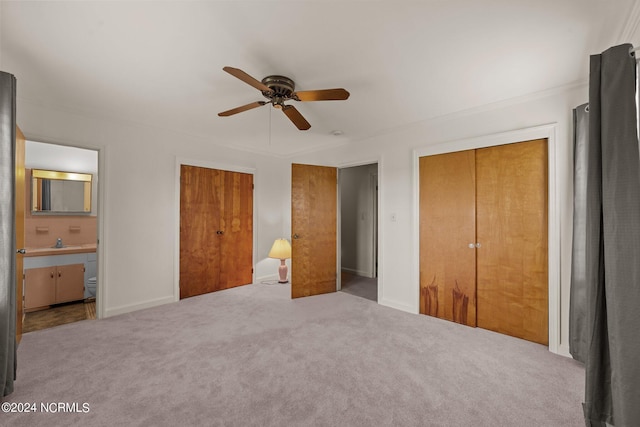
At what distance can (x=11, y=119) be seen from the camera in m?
1.82

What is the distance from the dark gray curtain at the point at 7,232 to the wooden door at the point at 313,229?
2.70m

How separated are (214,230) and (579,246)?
4.25 m

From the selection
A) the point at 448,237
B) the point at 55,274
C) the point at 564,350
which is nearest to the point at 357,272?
the point at 448,237

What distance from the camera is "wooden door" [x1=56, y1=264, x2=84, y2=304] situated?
3696mm

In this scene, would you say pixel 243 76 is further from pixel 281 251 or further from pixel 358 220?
pixel 358 220

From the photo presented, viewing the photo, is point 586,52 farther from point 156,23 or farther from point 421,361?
point 156,23

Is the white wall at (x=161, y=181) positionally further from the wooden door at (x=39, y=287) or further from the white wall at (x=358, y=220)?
the white wall at (x=358, y=220)

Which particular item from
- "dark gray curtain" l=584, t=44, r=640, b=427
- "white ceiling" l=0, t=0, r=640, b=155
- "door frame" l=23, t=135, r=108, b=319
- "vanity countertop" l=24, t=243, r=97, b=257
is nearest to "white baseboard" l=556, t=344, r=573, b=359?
"dark gray curtain" l=584, t=44, r=640, b=427

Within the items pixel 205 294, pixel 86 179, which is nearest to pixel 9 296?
pixel 205 294

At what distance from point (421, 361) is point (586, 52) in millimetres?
2611

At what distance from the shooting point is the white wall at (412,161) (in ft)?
7.97

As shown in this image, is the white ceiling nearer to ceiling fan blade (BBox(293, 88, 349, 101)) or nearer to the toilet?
ceiling fan blade (BBox(293, 88, 349, 101))

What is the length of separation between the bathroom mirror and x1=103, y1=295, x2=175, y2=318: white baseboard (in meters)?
2.05

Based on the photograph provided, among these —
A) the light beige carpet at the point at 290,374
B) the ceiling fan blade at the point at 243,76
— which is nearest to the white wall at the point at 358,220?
the light beige carpet at the point at 290,374
